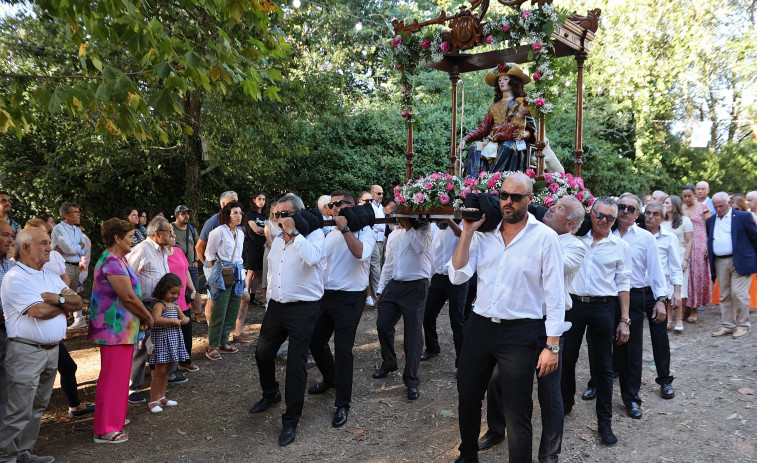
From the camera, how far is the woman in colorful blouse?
4.98 m

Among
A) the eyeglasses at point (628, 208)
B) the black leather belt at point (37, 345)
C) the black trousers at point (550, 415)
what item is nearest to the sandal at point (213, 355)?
the black leather belt at point (37, 345)

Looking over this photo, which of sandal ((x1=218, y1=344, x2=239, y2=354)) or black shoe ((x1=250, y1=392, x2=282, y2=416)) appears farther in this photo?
sandal ((x1=218, y1=344, x2=239, y2=354))

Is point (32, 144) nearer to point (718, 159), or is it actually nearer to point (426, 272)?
point (426, 272)

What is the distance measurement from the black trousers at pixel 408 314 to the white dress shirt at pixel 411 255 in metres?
0.09

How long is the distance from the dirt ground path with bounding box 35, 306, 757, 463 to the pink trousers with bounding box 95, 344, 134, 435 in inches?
8.2

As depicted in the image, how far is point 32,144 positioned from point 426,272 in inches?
397

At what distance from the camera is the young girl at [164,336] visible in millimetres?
5590

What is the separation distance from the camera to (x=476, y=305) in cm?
407

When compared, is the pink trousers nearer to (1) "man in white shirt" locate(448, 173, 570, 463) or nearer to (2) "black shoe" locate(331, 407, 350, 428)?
(2) "black shoe" locate(331, 407, 350, 428)

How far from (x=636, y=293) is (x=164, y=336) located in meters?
4.96

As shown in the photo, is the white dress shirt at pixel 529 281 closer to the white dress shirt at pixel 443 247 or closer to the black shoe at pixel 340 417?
the black shoe at pixel 340 417

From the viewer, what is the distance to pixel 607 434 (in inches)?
202

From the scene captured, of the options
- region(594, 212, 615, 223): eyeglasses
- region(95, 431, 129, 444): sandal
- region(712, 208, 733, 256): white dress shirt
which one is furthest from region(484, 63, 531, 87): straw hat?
region(95, 431, 129, 444): sandal

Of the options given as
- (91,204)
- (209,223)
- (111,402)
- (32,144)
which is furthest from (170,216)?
(111,402)
